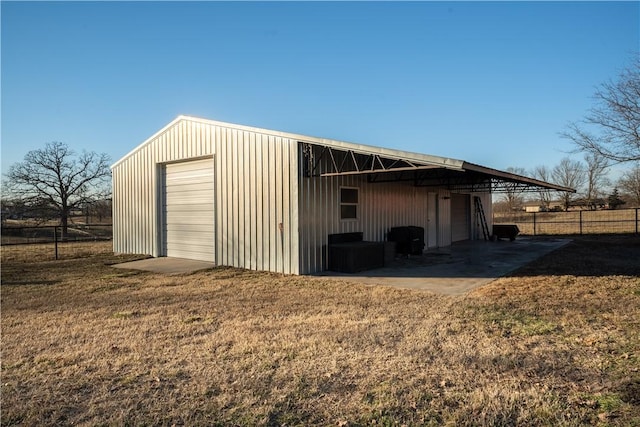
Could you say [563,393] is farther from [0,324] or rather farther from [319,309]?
[0,324]


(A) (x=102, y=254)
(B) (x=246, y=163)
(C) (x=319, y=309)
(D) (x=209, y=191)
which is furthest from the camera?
(A) (x=102, y=254)

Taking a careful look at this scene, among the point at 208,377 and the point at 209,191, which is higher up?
the point at 209,191

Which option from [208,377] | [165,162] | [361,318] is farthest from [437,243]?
[208,377]

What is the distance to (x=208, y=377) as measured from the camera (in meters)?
3.45

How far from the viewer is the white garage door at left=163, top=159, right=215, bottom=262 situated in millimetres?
11531

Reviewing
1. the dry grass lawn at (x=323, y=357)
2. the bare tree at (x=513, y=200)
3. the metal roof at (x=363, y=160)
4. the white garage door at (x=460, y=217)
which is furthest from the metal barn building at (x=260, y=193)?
the bare tree at (x=513, y=200)

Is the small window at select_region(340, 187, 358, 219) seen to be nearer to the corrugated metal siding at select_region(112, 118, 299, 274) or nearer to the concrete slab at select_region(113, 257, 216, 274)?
the corrugated metal siding at select_region(112, 118, 299, 274)

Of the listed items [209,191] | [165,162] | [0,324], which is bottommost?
[0,324]

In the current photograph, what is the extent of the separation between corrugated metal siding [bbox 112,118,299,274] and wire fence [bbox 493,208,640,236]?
18133mm

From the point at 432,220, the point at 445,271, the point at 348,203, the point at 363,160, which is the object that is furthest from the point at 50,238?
the point at 445,271

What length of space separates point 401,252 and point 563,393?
948 cm

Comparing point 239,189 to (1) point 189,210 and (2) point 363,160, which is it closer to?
(1) point 189,210

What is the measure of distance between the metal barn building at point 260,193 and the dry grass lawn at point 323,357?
236cm

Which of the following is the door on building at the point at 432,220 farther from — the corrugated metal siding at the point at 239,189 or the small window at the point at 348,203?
the corrugated metal siding at the point at 239,189
